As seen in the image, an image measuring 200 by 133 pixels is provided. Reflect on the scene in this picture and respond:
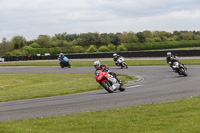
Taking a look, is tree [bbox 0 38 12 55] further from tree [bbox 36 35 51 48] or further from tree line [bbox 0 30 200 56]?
tree [bbox 36 35 51 48]

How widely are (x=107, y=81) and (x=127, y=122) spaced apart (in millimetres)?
8391

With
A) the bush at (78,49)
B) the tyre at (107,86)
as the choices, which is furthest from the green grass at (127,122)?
the bush at (78,49)

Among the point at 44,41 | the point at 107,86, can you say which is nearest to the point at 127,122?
the point at 107,86

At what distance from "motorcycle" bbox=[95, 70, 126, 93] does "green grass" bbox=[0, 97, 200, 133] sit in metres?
5.82

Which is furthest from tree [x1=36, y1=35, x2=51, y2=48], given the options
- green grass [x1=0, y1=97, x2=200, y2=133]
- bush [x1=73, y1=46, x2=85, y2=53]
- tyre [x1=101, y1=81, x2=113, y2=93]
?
green grass [x1=0, y1=97, x2=200, y2=133]

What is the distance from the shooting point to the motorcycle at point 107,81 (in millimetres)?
16781

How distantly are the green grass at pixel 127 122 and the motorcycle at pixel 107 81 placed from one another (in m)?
5.82

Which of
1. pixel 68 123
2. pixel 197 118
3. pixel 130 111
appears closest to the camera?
pixel 197 118

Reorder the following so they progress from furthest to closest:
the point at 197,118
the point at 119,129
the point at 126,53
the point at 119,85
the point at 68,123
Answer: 1. the point at 126,53
2. the point at 119,85
3. the point at 68,123
4. the point at 197,118
5. the point at 119,129

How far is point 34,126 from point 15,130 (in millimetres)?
783

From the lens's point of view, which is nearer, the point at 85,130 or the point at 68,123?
the point at 85,130

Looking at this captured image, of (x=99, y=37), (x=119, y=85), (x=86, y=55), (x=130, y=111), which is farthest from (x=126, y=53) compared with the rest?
(x=99, y=37)

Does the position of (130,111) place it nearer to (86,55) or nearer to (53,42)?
(86,55)

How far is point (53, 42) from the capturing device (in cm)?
11288
